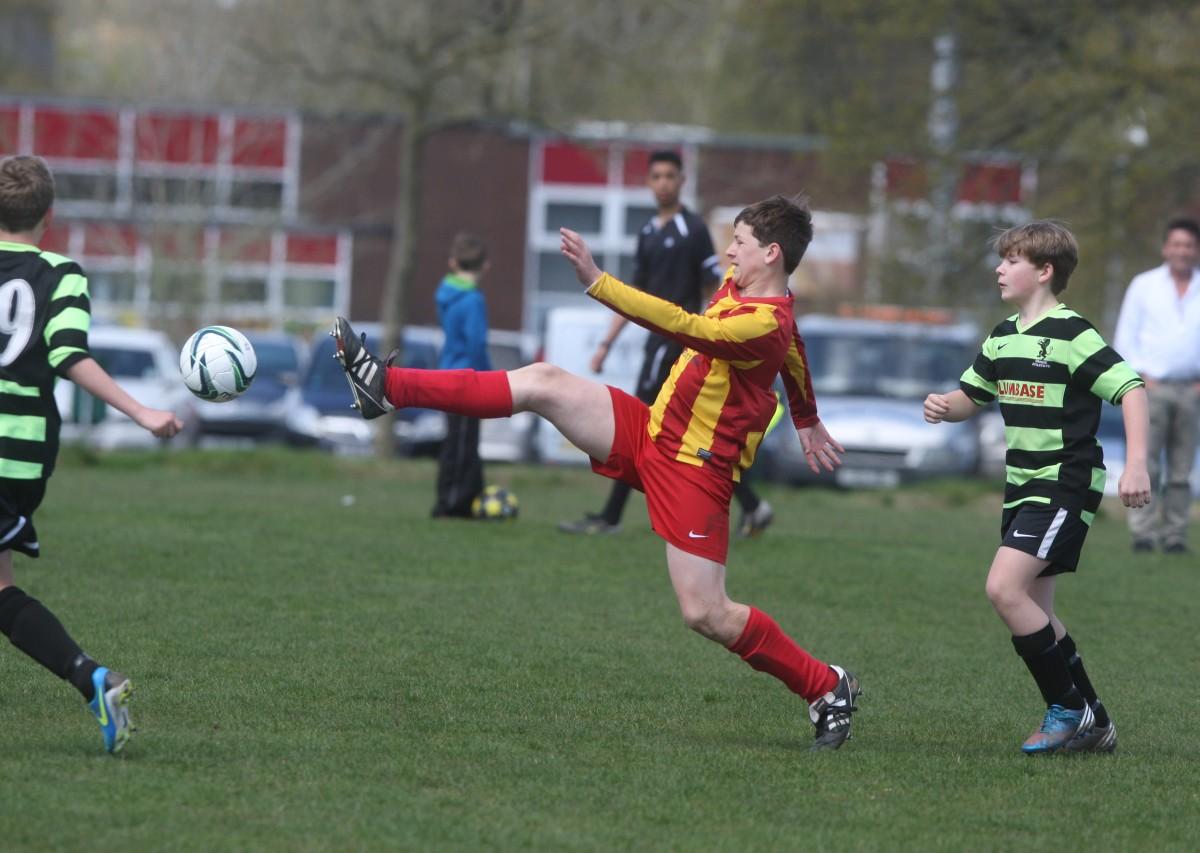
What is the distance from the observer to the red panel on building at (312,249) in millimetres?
36094

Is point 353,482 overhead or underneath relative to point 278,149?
underneath

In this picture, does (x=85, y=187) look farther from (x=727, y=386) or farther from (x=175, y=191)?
(x=727, y=386)

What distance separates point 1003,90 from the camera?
66.5 ft

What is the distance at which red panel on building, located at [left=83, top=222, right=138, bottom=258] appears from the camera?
31.2 m

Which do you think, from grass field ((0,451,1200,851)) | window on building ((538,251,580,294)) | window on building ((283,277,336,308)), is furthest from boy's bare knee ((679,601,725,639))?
window on building ((538,251,580,294))

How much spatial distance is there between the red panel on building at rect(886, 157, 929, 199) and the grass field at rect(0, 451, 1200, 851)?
1040cm

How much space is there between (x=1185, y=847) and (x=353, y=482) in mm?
13087

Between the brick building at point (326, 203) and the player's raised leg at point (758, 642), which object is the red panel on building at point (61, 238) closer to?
the brick building at point (326, 203)

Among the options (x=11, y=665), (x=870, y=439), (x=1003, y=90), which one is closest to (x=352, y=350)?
(x=11, y=665)

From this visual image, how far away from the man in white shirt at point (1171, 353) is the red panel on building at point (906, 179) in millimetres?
9732

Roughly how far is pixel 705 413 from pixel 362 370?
1132 mm

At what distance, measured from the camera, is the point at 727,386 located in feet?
18.3

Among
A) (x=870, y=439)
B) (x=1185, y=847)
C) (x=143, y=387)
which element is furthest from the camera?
(x=143, y=387)

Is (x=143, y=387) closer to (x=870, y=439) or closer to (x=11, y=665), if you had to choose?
(x=870, y=439)
